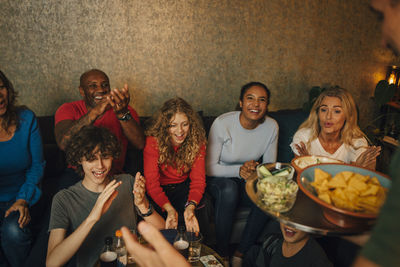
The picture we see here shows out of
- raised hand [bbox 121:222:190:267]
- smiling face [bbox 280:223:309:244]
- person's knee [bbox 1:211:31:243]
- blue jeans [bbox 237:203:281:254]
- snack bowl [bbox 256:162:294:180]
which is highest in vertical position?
snack bowl [bbox 256:162:294:180]

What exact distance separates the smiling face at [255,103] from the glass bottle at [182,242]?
1.15 m

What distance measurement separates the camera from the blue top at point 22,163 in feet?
6.04

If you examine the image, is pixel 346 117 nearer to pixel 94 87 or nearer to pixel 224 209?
pixel 224 209

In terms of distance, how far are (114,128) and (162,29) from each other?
42.6 inches

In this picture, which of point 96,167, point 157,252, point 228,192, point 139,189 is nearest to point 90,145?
point 96,167

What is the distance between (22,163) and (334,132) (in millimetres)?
2153

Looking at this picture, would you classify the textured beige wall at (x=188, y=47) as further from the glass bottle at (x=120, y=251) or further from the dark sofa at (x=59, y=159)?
the glass bottle at (x=120, y=251)

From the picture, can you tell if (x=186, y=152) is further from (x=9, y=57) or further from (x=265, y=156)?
(x=9, y=57)

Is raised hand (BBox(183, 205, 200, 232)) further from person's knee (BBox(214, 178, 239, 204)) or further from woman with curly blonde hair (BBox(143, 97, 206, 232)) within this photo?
person's knee (BBox(214, 178, 239, 204))

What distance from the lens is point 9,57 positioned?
2414 millimetres

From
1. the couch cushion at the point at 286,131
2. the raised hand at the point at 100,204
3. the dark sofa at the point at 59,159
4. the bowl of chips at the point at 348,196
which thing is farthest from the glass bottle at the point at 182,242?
the couch cushion at the point at 286,131

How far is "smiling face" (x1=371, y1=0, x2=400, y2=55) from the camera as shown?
0.62 m

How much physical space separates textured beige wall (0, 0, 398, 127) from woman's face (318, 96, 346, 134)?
3.71ft

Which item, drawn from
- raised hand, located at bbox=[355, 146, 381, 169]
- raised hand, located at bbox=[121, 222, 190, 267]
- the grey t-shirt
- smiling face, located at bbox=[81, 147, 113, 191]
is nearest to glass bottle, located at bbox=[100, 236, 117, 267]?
the grey t-shirt
